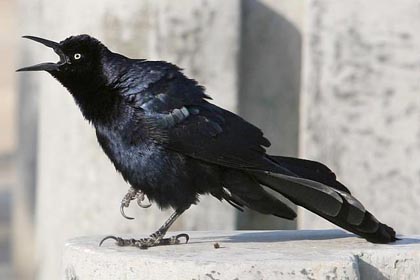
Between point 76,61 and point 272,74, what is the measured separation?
110 inches

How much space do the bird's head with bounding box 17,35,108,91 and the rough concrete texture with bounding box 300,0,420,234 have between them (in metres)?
2.36

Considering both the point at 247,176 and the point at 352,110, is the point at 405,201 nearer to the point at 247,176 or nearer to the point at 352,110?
the point at 352,110

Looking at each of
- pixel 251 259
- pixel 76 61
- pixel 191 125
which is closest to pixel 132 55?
pixel 76 61

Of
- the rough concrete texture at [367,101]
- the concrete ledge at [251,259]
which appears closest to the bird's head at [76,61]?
the concrete ledge at [251,259]

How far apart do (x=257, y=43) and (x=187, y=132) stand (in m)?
2.84

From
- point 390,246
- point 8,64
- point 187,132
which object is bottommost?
point 390,246

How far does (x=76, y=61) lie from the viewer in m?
6.18

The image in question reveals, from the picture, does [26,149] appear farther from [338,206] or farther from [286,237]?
[338,206]

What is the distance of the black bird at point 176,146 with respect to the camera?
233 inches

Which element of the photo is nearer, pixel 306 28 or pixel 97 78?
pixel 97 78

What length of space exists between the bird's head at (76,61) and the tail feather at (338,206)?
35.7 inches

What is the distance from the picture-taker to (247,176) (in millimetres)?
6121

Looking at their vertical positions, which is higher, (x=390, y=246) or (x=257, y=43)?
(x=257, y=43)

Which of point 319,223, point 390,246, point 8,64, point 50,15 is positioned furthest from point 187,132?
point 8,64
